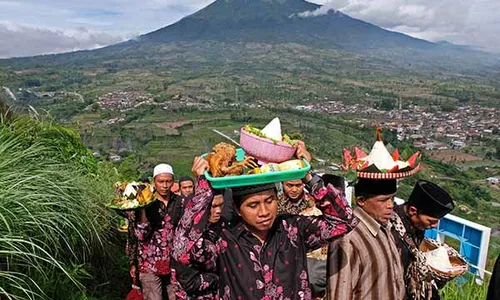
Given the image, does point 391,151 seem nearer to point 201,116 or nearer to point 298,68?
point 201,116

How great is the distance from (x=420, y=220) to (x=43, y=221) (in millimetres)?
2402

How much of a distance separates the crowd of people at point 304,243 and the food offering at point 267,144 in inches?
3.4

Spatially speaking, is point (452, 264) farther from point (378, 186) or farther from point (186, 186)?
point (186, 186)

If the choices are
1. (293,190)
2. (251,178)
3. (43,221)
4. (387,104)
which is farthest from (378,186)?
(387,104)

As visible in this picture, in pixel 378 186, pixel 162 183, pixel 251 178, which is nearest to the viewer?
pixel 251 178

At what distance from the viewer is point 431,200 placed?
2.58m

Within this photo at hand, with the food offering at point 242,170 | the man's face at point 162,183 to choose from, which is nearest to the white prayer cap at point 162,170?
the man's face at point 162,183

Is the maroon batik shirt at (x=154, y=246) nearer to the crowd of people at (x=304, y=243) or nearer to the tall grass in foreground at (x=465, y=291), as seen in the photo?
the crowd of people at (x=304, y=243)

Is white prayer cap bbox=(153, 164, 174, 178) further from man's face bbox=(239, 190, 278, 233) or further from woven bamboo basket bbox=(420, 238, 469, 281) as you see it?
woven bamboo basket bbox=(420, 238, 469, 281)

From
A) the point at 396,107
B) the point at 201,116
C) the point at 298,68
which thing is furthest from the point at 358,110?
the point at 298,68

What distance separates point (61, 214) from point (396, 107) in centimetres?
6657

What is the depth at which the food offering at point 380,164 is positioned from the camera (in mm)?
2086

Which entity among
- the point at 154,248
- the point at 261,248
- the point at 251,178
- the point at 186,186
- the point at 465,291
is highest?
the point at 251,178

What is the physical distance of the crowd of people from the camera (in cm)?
175
